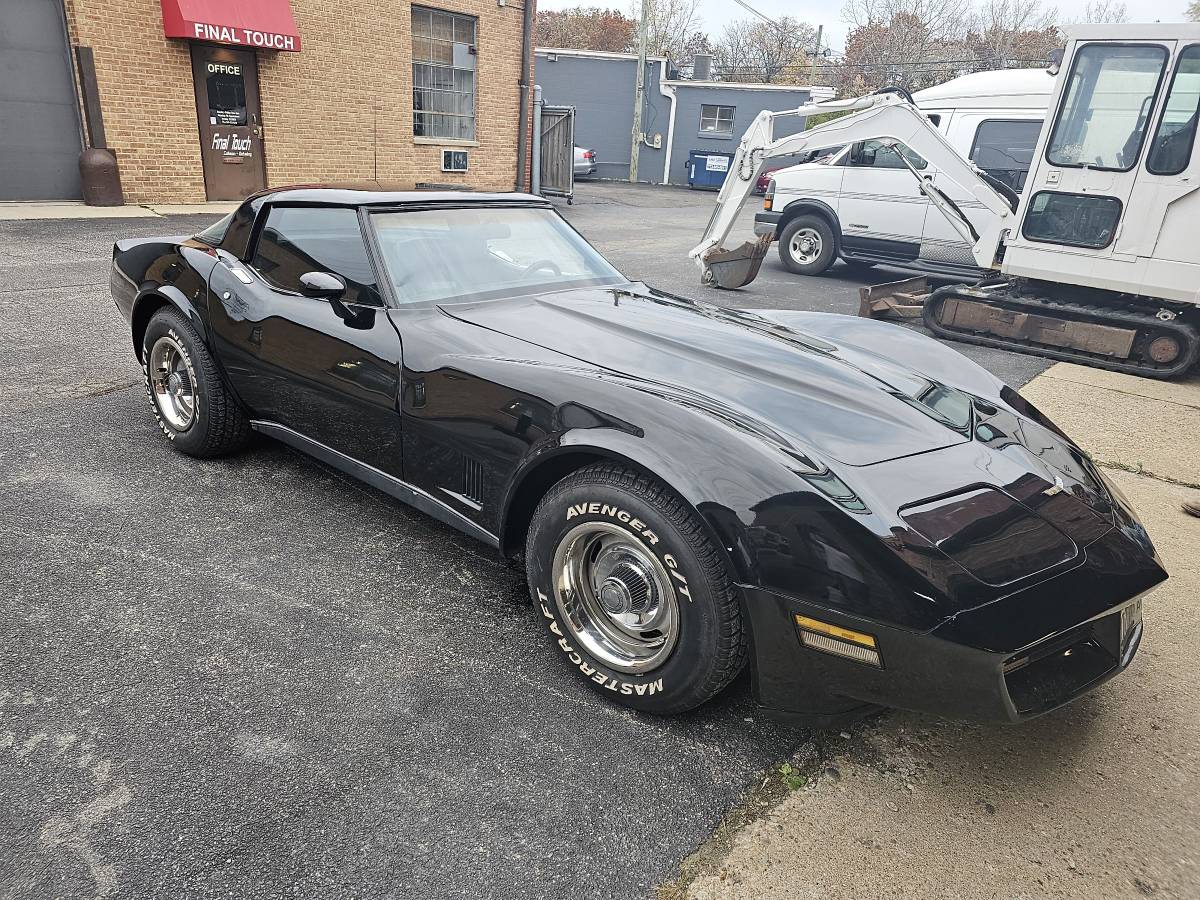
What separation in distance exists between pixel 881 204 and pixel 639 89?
64.4ft

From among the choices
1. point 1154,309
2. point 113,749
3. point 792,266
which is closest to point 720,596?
point 113,749

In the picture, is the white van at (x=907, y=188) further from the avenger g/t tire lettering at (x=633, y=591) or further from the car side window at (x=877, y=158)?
the avenger g/t tire lettering at (x=633, y=591)

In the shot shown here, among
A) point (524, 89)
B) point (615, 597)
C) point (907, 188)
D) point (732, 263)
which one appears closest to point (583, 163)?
point (524, 89)

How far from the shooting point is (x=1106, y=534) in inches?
86.7

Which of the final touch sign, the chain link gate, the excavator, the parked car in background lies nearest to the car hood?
the excavator

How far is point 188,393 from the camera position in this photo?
3947 millimetres

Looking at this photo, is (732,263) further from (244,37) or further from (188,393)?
(244,37)

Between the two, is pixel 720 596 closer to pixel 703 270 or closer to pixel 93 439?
pixel 93 439

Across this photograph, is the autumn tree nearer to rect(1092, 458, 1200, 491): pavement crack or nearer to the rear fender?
the rear fender

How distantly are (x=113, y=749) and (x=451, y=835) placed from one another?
37.9 inches

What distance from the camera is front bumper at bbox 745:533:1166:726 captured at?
1865 millimetres

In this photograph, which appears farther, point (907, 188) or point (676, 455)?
point (907, 188)

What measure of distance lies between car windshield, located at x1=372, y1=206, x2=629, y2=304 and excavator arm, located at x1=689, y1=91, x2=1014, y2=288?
5942 millimetres

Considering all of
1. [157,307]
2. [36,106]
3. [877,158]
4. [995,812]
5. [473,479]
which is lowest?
[995,812]
